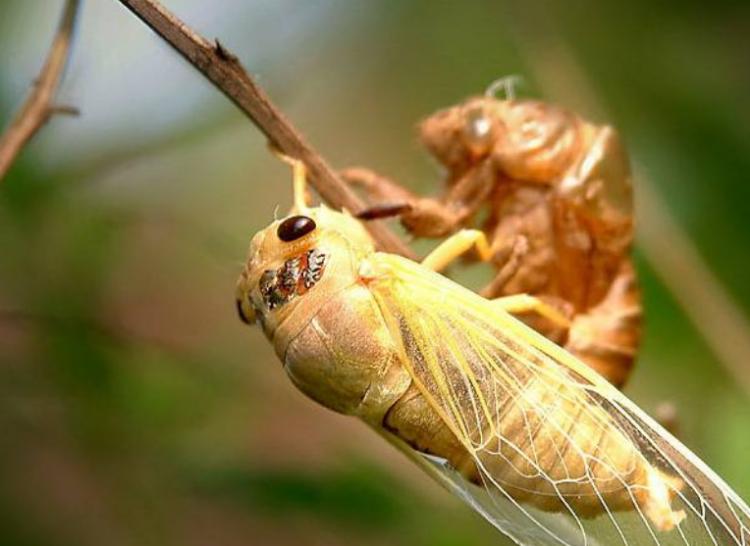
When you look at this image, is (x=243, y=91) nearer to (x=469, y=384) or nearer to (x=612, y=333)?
(x=469, y=384)

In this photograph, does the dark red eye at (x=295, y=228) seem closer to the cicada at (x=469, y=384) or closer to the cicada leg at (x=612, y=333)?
the cicada at (x=469, y=384)

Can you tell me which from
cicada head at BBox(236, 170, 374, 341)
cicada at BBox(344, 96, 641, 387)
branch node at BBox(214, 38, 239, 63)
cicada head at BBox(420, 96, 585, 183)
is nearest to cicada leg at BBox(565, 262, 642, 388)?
cicada at BBox(344, 96, 641, 387)

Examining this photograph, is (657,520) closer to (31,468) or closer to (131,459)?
(131,459)

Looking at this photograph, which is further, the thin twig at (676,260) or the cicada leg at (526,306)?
the thin twig at (676,260)

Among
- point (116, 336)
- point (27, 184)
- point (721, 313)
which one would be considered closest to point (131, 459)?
point (116, 336)

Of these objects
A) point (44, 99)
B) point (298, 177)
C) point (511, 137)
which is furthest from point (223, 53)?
point (511, 137)

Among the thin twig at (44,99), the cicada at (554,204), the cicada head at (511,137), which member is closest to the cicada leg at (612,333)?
the cicada at (554,204)

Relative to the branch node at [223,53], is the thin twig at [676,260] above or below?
below

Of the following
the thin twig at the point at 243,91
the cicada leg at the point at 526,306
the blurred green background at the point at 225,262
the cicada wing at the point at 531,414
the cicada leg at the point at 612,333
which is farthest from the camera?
the blurred green background at the point at 225,262

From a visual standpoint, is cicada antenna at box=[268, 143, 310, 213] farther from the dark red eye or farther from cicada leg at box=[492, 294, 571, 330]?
cicada leg at box=[492, 294, 571, 330]
